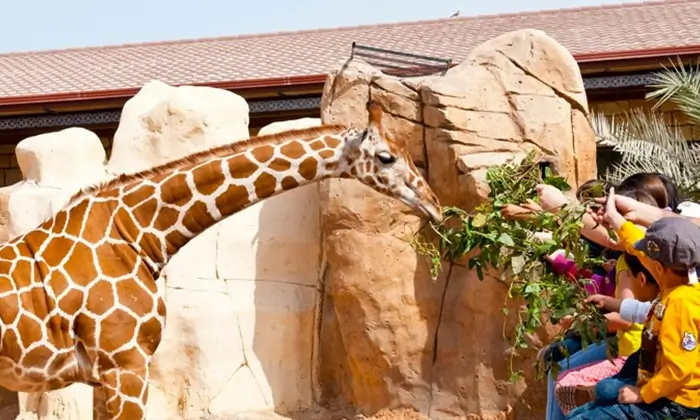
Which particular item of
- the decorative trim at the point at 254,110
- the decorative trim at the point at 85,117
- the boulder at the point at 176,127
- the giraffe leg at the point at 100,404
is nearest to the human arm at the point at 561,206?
the giraffe leg at the point at 100,404

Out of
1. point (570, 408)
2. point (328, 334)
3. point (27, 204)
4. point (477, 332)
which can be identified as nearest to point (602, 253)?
point (570, 408)

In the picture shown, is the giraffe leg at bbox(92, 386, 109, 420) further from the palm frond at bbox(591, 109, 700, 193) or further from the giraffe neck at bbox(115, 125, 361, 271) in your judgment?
the palm frond at bbox(591, 109, 700, 193)

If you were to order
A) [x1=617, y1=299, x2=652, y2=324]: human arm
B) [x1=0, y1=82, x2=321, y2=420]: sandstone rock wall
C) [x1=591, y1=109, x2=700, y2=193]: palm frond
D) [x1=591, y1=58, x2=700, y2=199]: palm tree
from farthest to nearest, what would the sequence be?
[x1=0, y1=82, x2=321, y2=420]: sandstone rock wall, [x1=591, y1=109, x2=700, y2=193]: palm frond, [x1=591, y1=58, x2=700, y2=199]: palm tree, [x1=617, y1=299, x2=652, y2=324]: human arm

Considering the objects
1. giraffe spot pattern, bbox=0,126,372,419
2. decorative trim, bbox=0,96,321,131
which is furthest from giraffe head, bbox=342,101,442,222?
decorative trim, bbox=0,96,321,131

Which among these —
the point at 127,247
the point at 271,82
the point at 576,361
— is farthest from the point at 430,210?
the point at 271,82

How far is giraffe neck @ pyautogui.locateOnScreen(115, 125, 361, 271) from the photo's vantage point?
21.4ft

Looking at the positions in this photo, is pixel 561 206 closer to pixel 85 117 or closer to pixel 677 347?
pixel 677 347

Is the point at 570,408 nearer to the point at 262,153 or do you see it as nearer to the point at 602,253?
the point at 602,253

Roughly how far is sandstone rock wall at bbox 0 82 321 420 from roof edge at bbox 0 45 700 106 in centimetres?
A: 167

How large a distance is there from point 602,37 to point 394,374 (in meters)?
6.11

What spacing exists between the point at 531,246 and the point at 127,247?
2169mm

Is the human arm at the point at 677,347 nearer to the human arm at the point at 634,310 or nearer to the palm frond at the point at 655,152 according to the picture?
the human arm at the point at 634,310

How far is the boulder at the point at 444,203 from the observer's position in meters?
8.56

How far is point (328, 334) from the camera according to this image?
9.41 metres
